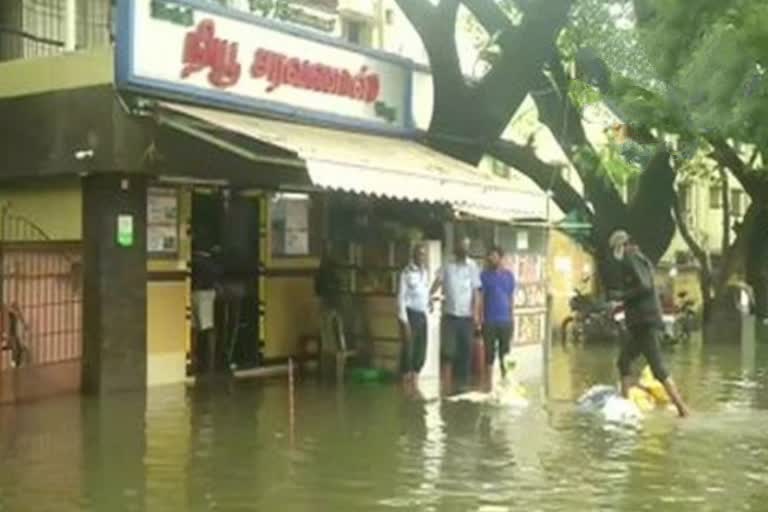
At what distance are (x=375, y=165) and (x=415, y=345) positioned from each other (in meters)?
2.60

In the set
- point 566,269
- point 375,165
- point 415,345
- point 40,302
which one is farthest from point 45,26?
point 566,269

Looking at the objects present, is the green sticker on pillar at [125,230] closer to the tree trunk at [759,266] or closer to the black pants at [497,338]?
the black pants at [497,338]

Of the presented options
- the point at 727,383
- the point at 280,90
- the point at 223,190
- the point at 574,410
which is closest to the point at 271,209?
the point at 223,190

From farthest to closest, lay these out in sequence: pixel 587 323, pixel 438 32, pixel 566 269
→ 1. pixel 566 269
2. pixel 587 323
3. pixel 438 32

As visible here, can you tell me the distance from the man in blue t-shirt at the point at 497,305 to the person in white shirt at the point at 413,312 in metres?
0.74

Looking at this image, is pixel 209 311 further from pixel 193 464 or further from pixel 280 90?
pixel 193 464

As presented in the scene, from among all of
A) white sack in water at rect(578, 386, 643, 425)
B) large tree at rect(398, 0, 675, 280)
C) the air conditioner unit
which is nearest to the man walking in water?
white sack in water at rect(578, 386, 643, 425)

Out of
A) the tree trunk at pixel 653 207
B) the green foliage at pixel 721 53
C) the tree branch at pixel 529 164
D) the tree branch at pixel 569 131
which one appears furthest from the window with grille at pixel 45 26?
the tree trunk at pixel 653 207

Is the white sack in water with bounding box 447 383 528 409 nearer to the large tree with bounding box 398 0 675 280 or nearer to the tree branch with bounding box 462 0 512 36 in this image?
the large tree with bounding box 398 0 675 280

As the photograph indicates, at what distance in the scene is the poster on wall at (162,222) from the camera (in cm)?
1387

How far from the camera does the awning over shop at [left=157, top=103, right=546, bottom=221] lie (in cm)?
1237

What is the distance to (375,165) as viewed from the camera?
1318 centimetres

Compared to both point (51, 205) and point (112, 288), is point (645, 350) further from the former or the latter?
point (51, 205)

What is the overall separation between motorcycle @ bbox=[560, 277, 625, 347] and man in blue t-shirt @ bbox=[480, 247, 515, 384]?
29.7ft
